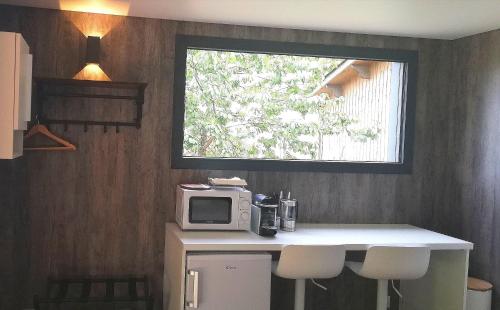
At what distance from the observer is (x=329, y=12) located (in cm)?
396

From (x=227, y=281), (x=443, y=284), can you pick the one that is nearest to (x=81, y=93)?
(x=227, y=281)

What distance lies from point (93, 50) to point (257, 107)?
1273 millimetres

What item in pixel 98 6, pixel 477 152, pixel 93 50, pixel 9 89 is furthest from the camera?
pixel 477 152

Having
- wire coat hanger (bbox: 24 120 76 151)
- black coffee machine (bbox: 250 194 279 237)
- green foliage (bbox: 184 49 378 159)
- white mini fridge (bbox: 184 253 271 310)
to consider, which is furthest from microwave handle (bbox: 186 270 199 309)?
wire coat hanger (bbox: 24 120 76 151)

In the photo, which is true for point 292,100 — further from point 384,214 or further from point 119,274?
point 119,274

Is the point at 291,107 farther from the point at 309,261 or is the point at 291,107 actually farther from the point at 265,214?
the point at 309,261

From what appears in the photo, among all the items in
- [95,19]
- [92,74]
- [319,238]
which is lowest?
[319,238]

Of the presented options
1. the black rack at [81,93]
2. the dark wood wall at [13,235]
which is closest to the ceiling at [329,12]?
the black rack at [81,93]

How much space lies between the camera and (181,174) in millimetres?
4438

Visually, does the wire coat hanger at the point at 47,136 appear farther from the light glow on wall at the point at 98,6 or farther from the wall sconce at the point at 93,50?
the light glow on wall at the point at 98,6

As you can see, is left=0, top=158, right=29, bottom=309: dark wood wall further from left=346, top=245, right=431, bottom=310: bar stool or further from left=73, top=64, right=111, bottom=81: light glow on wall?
left=346, top=245, right=431, bottom=310: bar stool

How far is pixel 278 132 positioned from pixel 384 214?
106cm

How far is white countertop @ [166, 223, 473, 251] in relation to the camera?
3684 mm

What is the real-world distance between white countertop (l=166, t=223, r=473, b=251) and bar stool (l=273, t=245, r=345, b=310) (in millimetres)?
111
